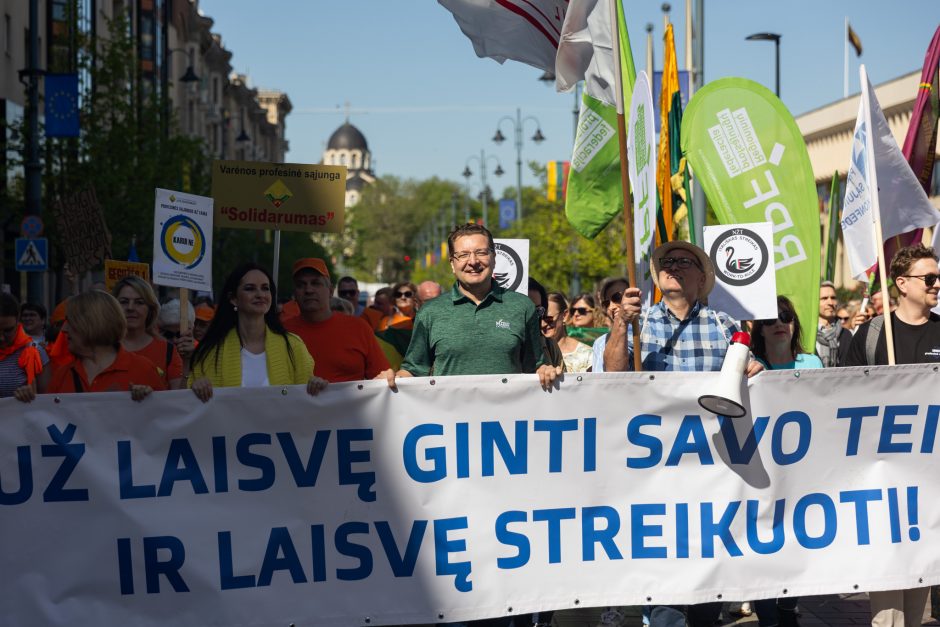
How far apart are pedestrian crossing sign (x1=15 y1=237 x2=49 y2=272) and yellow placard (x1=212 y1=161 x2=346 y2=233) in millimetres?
11836

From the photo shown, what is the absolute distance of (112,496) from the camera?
212 inches

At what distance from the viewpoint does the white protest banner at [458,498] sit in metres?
5.36

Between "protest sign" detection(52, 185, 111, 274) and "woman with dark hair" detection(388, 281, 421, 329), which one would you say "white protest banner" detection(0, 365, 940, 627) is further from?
"protest sign" detection(52, 185, 111, 274)

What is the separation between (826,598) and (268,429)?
3683mm

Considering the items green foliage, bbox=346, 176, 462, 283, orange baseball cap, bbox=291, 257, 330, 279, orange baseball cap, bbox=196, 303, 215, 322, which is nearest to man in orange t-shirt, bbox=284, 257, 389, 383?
orange baseball cap, bbox=291, 257, 330, 279

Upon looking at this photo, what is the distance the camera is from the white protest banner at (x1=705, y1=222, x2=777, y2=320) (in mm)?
8218

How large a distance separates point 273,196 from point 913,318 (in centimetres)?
383

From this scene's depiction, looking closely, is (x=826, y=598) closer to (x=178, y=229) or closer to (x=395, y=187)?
(x=178, y=229)

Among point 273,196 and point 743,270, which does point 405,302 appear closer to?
point 273,196

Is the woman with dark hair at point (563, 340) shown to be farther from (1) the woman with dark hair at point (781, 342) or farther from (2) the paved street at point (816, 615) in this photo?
(2) the paved street at point (816, 615)

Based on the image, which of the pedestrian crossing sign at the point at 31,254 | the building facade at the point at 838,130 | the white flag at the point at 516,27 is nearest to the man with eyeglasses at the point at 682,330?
the white flag at the point at 516,27

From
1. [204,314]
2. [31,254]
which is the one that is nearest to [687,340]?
[204,314]

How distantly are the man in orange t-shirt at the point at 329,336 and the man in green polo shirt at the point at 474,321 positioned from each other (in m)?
0.97

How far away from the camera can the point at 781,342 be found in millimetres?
7832
